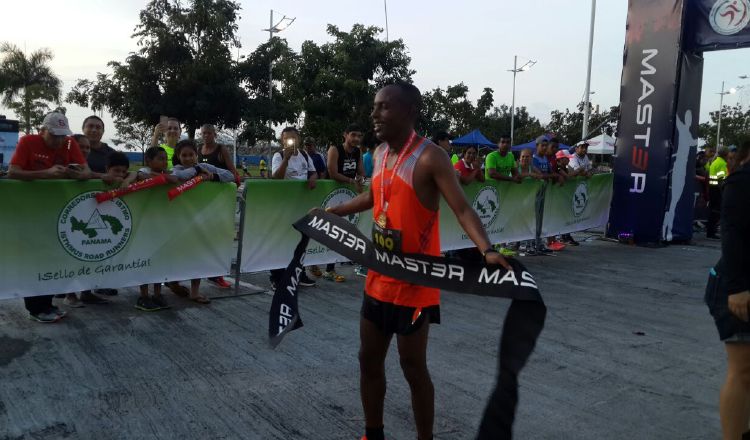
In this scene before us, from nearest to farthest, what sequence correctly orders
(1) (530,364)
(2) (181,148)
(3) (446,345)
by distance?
(1) (530,364) < (3) (446,345) < (2) (181,148)

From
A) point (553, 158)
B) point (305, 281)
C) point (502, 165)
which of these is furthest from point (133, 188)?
point (553, 158)

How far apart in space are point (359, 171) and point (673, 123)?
→ 23.1 ft

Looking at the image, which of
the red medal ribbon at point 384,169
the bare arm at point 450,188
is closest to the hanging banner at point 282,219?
the red medal ribbon at point 384,169

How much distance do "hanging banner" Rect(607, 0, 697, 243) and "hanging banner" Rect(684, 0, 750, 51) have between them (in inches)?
10.7

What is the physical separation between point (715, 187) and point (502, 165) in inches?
273

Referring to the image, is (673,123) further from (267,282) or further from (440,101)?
(440,101)

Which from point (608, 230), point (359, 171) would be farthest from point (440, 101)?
point (359, 171)

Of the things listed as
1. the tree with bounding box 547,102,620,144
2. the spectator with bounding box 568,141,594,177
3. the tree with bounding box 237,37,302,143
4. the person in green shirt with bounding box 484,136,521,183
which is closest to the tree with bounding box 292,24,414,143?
the tree with bounding box 237,37,302,143

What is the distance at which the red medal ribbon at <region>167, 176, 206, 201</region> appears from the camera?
223 inches

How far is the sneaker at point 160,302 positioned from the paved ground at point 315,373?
0.39 ft

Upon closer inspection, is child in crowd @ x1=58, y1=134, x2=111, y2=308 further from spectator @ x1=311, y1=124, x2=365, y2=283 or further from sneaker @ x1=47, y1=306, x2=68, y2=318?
spectator @ x1=311, y1=124, x2=365, y2=283

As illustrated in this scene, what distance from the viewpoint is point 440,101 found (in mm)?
47719

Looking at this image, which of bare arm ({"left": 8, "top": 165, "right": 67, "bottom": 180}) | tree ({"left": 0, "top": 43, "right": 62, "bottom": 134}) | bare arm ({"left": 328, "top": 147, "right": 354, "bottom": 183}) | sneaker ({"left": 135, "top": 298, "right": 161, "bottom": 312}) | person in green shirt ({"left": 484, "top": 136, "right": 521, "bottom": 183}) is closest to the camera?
bare arm ({"left": 8, "top": 165, "right": 67, "bottom": 180})

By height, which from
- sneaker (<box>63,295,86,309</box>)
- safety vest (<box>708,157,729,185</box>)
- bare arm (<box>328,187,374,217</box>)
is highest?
safety vest (<box>708,157,729,185</box>)
